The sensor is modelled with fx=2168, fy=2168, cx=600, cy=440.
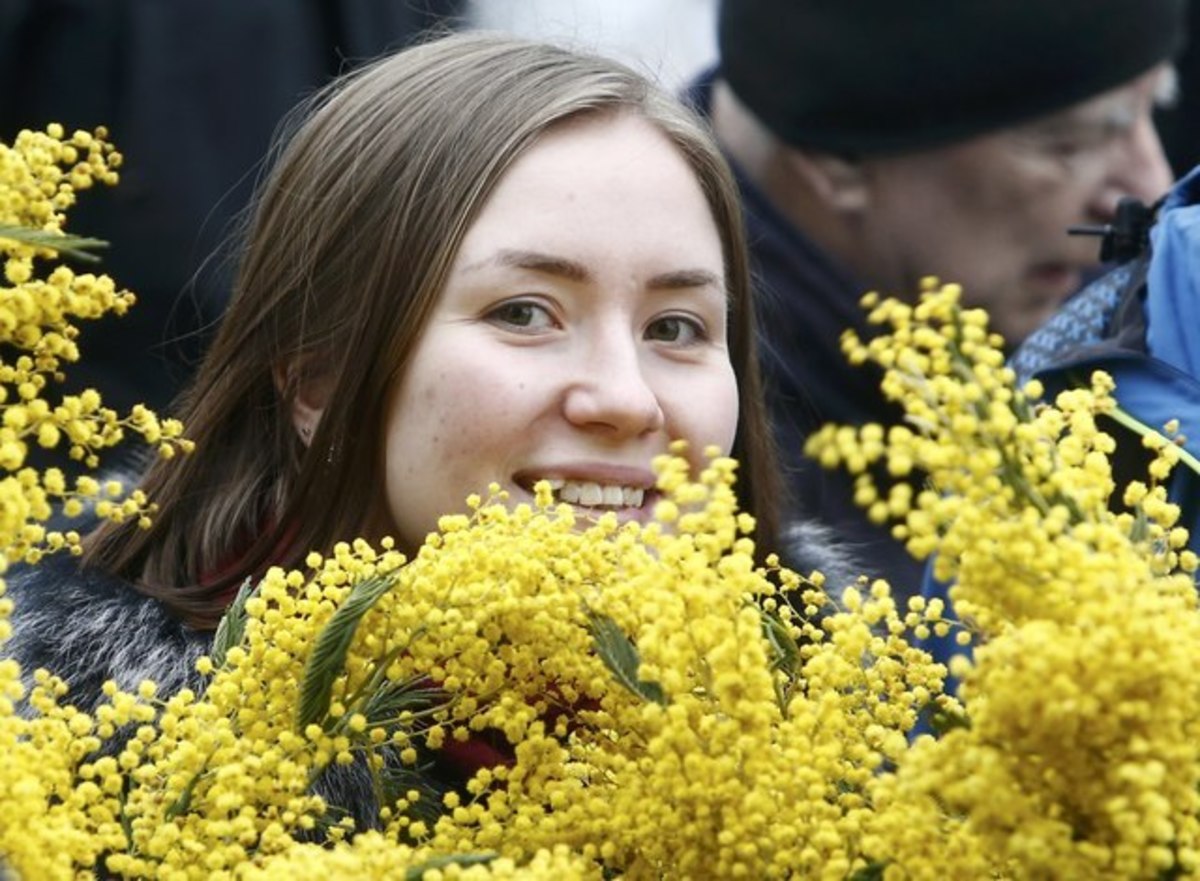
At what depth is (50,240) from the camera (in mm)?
1358

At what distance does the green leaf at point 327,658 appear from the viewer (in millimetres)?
1492

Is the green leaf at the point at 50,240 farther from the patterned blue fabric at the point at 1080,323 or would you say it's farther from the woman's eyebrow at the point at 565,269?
the patterned blue fabric at the point at 1080,323

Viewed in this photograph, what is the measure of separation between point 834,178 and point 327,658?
8.04ft

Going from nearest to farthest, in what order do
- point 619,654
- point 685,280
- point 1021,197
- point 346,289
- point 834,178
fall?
point 619,654 → point 685,280 → point 346,289 → point 1021,197 → point 834,178

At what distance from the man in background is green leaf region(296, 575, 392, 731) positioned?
1957 millimetres

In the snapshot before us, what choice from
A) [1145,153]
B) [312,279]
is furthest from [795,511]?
[1145,153]

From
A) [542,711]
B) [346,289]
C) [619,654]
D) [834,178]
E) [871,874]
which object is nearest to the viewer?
[871,874]

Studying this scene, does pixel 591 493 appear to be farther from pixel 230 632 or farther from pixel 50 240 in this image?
pixel 50 240

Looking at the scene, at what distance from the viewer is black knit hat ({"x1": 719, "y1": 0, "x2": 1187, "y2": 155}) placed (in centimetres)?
358

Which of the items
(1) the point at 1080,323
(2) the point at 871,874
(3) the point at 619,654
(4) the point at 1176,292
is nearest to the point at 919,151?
(1) the point at 1080,323

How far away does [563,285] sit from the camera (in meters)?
1.95

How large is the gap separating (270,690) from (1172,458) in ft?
2.12

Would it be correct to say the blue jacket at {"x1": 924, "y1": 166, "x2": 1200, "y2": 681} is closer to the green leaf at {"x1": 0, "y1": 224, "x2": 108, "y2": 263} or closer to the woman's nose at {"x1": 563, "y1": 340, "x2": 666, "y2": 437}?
the woman's nose at {"x1": 563, "y1": 340, "x2": 666, "y2": 437}

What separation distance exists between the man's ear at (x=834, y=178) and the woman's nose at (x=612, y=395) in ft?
6.29
